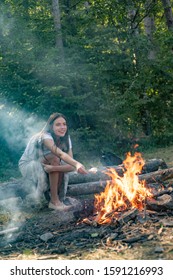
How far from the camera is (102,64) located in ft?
48.6

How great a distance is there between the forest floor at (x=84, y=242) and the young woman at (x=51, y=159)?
63cm

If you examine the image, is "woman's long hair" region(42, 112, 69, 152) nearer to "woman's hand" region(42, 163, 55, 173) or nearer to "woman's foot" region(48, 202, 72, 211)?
"woman's hand" region(42, 163, 55, 173)

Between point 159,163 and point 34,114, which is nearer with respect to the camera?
point 159,163

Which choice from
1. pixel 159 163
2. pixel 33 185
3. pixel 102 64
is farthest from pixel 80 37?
pixel 33 185

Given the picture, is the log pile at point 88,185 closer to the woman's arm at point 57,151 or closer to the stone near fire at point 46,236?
the woman's arm at point 57,151

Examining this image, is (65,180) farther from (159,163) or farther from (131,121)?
(131,121)

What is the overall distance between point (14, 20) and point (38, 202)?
8932 mm

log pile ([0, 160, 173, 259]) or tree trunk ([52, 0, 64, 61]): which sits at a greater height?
tree trunk ([52, 0, 64, 61])

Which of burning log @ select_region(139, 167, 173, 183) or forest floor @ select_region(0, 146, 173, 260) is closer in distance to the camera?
forest floor @ select_region(0, 146, 173, 260)

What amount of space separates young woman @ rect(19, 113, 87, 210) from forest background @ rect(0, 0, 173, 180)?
17.6 ft

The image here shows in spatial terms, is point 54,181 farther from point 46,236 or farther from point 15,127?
point 15,127

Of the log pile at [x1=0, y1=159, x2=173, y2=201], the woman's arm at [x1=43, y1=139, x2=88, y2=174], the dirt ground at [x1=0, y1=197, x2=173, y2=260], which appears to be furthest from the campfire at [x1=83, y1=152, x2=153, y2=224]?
the log pile at [x1=0, y1=159, x2=173, y2=201]

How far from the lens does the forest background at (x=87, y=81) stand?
13312mm

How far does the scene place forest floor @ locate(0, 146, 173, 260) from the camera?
4.88 meters
